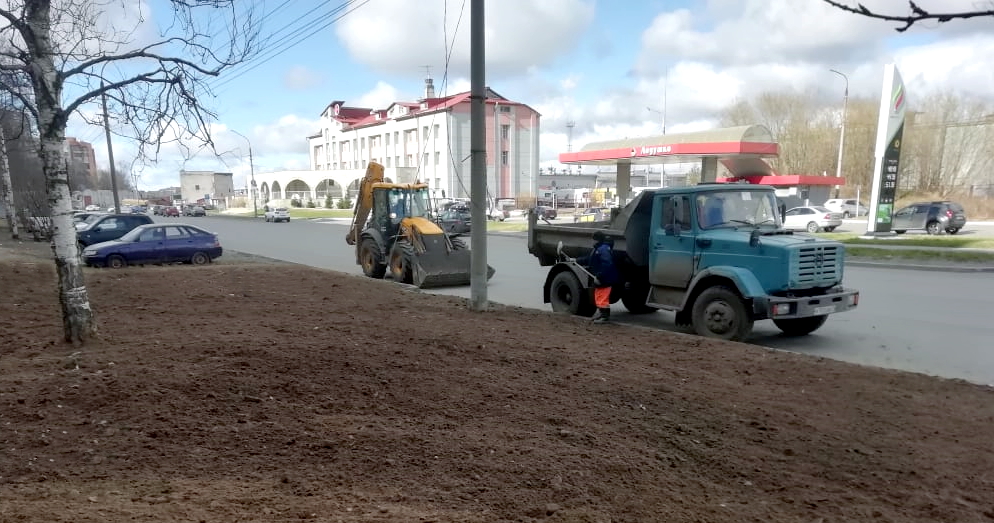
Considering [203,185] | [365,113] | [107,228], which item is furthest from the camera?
[203,185]

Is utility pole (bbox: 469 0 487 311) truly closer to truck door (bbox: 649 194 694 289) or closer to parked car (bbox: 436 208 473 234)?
truck door (bbox: 649 194 694 289)

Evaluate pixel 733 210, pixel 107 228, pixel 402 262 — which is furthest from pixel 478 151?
pixel 107 228

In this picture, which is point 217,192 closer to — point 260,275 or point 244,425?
point 260,275

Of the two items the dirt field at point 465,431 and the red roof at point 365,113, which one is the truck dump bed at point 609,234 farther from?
the red roof at point 365,113

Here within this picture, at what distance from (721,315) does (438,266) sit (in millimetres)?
7681

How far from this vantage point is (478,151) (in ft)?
33.6

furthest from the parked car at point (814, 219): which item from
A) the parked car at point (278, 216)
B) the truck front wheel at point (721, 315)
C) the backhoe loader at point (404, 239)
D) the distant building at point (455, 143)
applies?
the parked car at point (278, 216)

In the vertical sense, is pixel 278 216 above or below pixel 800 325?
below

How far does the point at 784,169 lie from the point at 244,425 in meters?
69.8

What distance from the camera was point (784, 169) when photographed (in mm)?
65438

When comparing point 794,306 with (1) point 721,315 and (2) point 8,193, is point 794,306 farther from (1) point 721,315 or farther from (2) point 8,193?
(2) point 8,193

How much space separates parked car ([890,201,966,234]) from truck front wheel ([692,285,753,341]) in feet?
85.8

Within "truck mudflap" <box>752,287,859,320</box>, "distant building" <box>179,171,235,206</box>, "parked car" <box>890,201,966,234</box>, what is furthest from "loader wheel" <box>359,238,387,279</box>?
"distant building" <box>179,171,235,206</box>

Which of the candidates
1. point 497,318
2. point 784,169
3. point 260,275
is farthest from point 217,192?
point 497,318
